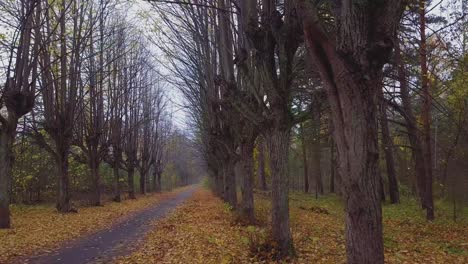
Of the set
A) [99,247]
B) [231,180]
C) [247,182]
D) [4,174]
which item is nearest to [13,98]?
[4,174]

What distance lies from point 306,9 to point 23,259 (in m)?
8.16

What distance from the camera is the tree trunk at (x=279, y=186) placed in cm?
814

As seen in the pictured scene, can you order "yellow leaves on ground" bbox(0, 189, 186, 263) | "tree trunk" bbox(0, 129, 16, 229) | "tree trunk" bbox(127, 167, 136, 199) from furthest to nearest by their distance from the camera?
"tree trunk" bbox(127, 167, 136, 199) < "tree trunk" bbox(0, 129, 16, 229) < "yellow leaves on ground" bbox(0, 189, 186, 263)

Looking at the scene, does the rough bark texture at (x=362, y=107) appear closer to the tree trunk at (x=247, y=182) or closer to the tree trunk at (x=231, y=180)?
the tree trunk at (x=247, y=182)

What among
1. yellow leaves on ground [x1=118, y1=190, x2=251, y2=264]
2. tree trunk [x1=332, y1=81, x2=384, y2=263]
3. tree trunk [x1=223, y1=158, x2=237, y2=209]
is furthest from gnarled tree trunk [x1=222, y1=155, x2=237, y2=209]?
tree trunk [x1=332, y1=81, x2=384, y2=263]

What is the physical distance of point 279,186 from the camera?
8367mm

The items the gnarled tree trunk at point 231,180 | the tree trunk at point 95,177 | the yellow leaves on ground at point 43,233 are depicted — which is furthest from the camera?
the tree trunk at point 95,177

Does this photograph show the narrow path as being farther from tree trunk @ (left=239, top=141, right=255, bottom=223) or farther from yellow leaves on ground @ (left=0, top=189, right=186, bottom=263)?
tree trunk @ (left=239, top=141, right=255, bottom=223)

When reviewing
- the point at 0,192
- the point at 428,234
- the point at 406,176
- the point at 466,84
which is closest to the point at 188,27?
the point at 0,192

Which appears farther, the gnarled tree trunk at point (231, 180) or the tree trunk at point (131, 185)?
the tree trunk at point (131, 185)

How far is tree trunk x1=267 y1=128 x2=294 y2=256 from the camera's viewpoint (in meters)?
8.14

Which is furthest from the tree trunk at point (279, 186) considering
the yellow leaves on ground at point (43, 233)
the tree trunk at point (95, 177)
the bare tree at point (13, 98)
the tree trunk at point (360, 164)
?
the tree trunk at point (95, 177)

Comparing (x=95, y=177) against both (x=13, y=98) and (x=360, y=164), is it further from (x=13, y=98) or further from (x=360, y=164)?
(x=360, y=164)

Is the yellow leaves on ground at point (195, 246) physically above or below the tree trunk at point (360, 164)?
below
